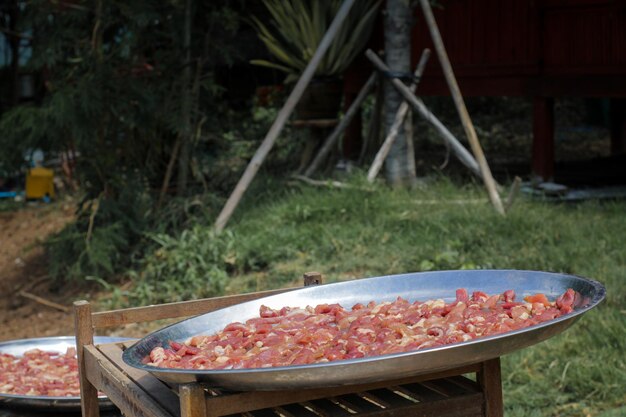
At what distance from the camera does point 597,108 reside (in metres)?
15.3

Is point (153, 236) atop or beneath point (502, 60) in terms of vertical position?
beneath

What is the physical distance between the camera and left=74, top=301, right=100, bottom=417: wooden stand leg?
3.27m

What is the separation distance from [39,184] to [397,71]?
4825 mm

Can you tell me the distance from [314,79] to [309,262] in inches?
120

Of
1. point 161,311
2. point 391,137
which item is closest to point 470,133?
point 391,137

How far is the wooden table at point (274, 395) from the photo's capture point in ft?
8.38

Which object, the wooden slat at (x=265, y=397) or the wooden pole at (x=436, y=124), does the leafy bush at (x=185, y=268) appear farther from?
the wooden slat at (x=265, y=397)

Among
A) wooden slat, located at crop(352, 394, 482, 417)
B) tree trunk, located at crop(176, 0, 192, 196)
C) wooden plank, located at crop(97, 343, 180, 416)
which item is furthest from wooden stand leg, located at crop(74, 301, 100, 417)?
tree trunk, located at crop(176, 0, 192, 196)

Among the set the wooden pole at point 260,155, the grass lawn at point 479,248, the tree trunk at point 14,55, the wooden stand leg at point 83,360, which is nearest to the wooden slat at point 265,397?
the wooden stand leg at point 83,360

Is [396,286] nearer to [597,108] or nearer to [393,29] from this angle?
[393,29]

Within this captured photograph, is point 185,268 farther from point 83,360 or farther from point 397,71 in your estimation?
point 83,360

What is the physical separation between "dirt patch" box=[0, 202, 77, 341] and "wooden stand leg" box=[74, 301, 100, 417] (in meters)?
4.47

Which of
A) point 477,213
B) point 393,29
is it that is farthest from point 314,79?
point 477,213

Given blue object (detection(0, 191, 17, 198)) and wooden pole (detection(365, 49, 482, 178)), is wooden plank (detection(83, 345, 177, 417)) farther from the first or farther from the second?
blue object (detection(0, 191, 17, 198))
